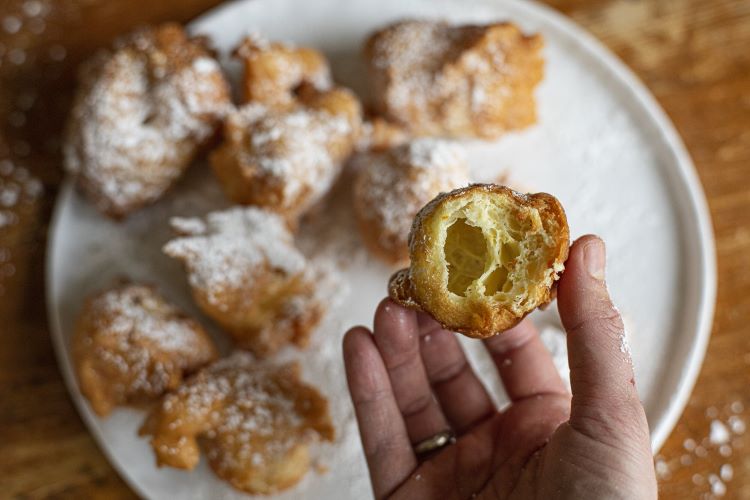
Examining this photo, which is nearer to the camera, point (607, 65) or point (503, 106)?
point (503, 106)

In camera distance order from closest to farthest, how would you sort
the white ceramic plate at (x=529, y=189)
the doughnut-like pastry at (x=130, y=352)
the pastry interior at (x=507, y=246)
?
the pastry interior at (x=507, y=246), the doughnut-like pastry at (x=130, y=352), the white ceramic plate at (x=529, y=189)

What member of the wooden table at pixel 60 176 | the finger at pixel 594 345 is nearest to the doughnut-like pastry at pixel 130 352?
the wooden table at pixel 60 176

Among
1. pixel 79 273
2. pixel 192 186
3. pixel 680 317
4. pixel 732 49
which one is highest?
pixel 732 49

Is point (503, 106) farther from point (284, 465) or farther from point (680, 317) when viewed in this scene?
point (284, 465)

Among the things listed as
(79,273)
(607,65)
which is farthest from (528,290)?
(79,273)

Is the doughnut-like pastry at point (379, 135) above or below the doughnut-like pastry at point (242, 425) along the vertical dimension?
above

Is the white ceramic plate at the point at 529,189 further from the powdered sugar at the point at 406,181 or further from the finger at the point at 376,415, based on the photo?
the finger at the point at 376,415

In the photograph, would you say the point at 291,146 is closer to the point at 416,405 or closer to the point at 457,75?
the point at 457,75
